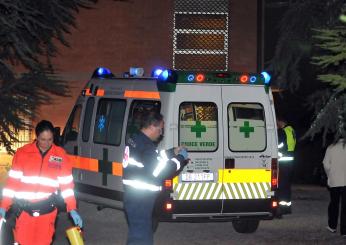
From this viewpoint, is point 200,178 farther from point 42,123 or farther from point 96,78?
point 42,123

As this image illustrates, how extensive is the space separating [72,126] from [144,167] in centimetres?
719

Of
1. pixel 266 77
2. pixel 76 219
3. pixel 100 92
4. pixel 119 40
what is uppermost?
pixel 119 40

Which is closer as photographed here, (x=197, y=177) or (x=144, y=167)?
(x=144, y=167)

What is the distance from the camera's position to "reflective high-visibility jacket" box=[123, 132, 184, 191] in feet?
24.8

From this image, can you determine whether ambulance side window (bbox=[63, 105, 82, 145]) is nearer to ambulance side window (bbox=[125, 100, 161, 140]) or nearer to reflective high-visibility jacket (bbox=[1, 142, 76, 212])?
ambulance side window (bbox=[125, 100, 161, 140])

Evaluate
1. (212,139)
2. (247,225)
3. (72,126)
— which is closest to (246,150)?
(212,139)

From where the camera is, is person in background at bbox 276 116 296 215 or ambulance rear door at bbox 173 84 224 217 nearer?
ambulance rear door at bbox 173 84 224 217

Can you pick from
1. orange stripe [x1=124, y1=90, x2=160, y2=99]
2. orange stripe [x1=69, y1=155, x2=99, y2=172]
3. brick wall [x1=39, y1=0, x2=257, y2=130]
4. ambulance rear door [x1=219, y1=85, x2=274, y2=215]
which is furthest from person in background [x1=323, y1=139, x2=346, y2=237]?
brick wall [x1=39, y1=0, x2=257, y2=130]

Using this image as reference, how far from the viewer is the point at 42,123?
8.18 metres

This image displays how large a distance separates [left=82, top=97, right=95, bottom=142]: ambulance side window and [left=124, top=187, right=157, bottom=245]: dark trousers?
642 cm

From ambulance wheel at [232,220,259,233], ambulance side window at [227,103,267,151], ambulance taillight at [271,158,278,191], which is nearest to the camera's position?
ambulance side window at [227,103,267,151]

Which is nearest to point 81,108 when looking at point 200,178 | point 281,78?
point 200,178

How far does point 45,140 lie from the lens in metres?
8.05

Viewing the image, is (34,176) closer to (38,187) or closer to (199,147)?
(38,187)
